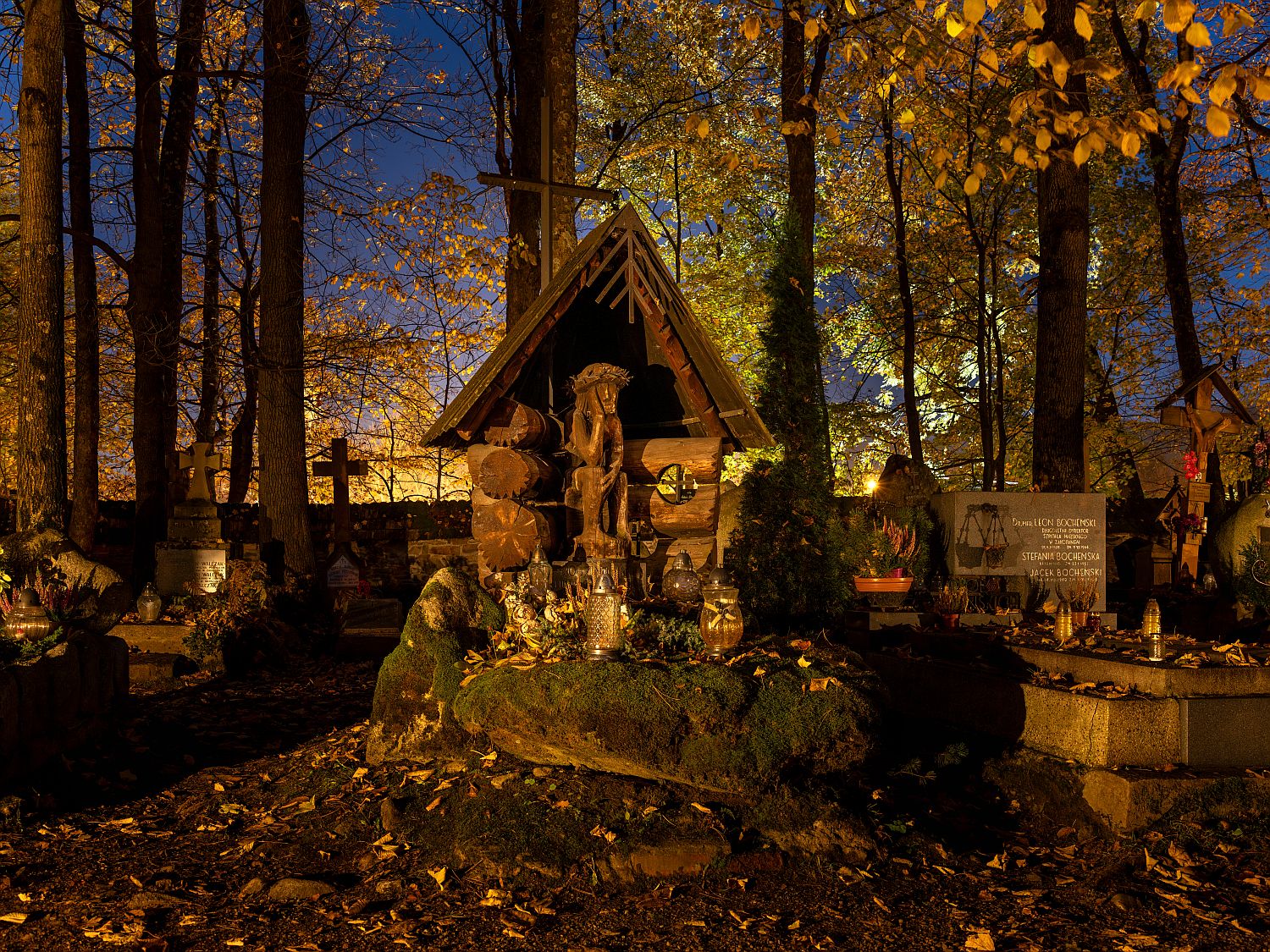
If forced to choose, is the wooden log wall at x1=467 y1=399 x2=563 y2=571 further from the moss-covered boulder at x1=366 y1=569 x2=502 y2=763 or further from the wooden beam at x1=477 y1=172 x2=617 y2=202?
the wooden beam at x1=477 y1=172 x2=617 y2=202

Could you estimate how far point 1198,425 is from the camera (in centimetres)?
1528

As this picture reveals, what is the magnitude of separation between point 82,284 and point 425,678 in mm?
11961

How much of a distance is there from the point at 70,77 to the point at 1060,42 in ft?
47.0

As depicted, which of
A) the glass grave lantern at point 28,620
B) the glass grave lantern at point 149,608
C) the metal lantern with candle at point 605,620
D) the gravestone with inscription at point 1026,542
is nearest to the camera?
the metal lantern with candle at point 605,620

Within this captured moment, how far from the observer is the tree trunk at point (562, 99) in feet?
35.2

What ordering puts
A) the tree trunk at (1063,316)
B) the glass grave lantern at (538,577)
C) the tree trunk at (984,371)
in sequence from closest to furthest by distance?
1. the glass grave lantern at (538,577)
2. the tree trunk at (1063,316)
3. the tree trunk at (984,371)

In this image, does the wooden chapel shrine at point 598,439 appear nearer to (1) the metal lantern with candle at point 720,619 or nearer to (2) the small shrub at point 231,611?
(1) the metal lantern with candle at point 720,619

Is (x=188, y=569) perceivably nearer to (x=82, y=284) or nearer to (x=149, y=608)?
(x=149, y=608)

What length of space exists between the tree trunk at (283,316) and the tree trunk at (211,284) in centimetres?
280

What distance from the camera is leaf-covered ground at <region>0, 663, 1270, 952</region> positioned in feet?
14.7

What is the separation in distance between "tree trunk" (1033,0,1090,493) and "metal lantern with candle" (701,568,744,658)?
934 cm

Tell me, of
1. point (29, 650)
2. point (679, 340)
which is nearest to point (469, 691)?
point (679, 340)

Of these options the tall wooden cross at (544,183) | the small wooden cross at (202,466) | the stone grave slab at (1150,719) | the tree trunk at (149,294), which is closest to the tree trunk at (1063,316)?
the stone grave slab at (1150,719)

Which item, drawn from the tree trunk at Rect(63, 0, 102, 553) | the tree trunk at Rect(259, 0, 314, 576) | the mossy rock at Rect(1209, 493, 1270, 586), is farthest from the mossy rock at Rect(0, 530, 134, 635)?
the mossy rock at Rect(1209, 493, 1270, 586)
